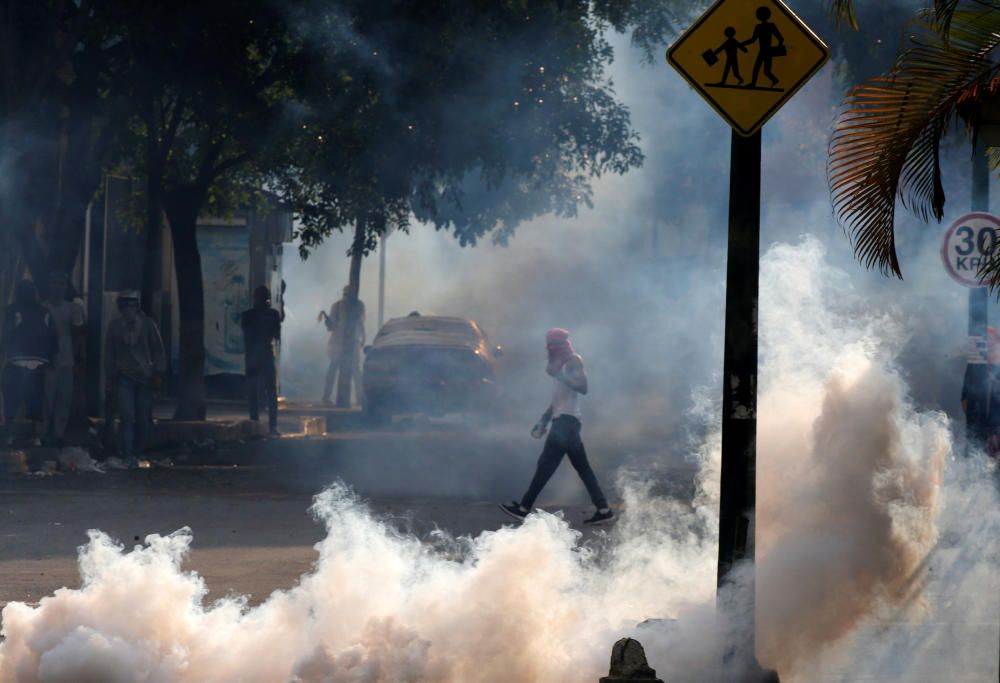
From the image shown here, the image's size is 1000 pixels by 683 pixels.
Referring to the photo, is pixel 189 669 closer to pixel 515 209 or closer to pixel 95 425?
pixel 95 425

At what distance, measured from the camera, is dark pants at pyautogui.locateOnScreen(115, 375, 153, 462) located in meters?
15.6

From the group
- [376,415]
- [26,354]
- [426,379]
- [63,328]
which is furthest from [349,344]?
[26,354]

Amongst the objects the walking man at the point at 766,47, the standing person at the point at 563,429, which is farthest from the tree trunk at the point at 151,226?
the walking man at the point at 766,47

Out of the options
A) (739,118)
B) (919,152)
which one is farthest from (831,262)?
(739,118)

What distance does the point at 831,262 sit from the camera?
25.6 meters

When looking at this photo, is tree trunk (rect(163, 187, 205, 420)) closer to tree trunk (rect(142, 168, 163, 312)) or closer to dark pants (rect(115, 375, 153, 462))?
tree trunk (rect(142, 168, 163, 312))

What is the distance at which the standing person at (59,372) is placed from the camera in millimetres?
16156

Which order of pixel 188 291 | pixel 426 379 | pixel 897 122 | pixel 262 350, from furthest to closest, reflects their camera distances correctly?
pixel 426 379, pixel 262 350, pixel 188 291, pixel 897 122

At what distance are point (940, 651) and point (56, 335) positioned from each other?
38.2 feet

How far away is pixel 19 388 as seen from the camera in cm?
1596

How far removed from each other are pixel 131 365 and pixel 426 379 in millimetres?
8071

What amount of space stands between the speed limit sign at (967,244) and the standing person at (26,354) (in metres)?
8.95

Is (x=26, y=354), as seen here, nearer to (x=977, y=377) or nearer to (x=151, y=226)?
(x=151, y=226)

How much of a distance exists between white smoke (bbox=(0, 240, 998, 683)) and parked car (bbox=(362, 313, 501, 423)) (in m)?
16.2
